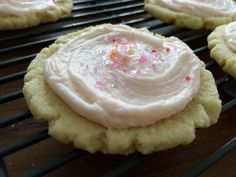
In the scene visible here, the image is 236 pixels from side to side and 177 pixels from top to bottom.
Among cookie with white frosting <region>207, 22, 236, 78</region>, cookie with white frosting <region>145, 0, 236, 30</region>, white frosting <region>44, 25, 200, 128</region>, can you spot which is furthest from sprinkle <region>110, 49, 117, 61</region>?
cookie with white frosting <region>145, 0, 236, 30</region>

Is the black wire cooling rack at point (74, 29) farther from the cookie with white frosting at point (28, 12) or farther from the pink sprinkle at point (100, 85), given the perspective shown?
the pink sprinkle at point (100, 85)

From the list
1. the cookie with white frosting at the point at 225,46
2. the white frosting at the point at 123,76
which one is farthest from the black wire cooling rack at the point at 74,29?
the white frosting at the point at 123,76

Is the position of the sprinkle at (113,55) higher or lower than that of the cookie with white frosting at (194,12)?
higher

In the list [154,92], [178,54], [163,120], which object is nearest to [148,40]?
[178,54]

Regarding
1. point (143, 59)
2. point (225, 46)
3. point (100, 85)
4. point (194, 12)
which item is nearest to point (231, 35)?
point (225, 46)

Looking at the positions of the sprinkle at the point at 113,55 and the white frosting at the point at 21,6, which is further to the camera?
the white frosting at the point at 21,6

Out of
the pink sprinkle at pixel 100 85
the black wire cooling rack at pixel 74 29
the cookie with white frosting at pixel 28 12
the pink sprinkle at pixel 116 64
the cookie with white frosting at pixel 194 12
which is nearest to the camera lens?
the black wire cooling rack at pixel 74 29

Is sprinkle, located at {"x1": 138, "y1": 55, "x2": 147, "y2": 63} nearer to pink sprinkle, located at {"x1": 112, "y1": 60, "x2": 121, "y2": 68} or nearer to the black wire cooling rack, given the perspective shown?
pink sprinkle, located at {"x1": 112, "y1": 60, "x2": 121, "y2": 68}

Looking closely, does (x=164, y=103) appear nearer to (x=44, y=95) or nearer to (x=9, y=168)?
(x=44, y=95)
